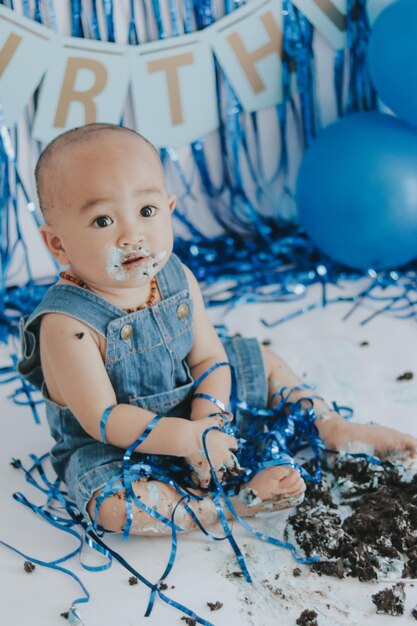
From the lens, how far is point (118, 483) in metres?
1.20

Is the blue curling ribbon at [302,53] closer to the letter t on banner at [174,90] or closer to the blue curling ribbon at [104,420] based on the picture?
the letter t on banner at [174,90]

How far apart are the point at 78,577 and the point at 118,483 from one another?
135mm

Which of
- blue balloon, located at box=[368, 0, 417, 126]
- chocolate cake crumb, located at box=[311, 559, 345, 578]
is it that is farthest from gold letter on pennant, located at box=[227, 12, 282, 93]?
chocolate cake crumb, located at box=[311, 559, 345, 578]

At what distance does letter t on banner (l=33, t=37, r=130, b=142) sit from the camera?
1.75 meters

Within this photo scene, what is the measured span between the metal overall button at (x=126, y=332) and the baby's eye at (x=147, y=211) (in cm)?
17

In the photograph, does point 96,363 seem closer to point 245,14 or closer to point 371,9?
point 245,14

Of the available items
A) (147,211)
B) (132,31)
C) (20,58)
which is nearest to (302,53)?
(132,31)

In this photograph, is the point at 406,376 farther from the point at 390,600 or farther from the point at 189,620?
the point at 189,620

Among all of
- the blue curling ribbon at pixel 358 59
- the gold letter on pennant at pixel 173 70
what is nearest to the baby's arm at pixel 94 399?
the gold letter on pennant at pixel 173 70

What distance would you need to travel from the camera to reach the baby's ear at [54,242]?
3.96 feet

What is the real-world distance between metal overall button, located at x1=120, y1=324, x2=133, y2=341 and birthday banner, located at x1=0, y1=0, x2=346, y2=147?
696mm

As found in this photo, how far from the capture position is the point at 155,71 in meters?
1.81

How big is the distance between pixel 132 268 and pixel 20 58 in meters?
0.76

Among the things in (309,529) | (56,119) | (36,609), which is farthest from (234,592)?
(56,119)
